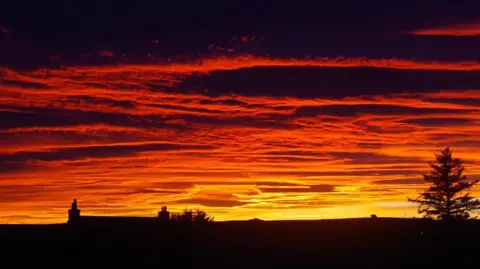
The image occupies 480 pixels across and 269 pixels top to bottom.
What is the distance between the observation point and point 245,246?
27.0m

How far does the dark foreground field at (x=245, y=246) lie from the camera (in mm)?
25125

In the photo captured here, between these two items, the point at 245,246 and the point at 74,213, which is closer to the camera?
the point at 245,246

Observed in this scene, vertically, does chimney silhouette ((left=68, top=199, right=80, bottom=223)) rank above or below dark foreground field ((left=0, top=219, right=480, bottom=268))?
above

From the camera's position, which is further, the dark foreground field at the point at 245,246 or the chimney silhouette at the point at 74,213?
the chimney silhouette at the point at 74,213

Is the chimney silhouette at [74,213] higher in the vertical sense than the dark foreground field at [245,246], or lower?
higher

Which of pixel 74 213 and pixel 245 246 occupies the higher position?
pixel 74 213

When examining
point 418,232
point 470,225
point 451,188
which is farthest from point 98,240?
point 451,188

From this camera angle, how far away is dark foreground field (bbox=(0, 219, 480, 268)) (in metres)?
25.1

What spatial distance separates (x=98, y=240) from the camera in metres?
26.2

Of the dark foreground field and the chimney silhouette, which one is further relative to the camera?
the chimney silhouette

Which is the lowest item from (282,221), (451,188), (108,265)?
(108,265)

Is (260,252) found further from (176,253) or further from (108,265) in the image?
(108,265)

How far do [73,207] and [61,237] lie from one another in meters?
14.9

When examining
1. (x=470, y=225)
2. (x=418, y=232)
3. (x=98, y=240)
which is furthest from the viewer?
(x=470, y=225)
